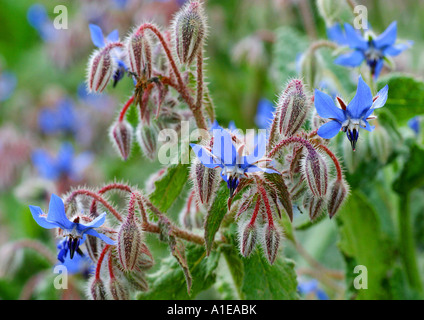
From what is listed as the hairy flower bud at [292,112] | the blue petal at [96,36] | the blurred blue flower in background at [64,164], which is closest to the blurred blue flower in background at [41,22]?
the blurred blue flower in background at [64,164]

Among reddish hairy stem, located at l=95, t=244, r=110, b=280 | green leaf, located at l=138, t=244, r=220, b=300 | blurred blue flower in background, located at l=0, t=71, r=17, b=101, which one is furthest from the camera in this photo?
blurred blue flower in background, located at l=0, t=71, r=17, b=101

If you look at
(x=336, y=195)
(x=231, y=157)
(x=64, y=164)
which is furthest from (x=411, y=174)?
(x=64, y=164)

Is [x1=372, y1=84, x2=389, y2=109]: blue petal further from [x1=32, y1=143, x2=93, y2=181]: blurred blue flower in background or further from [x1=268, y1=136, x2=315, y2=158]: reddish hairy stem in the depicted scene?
[x1=32, y1=143, x2=93, y2=181]: blurred blue flower in background

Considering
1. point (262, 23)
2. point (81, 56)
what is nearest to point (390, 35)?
point (262, 23)

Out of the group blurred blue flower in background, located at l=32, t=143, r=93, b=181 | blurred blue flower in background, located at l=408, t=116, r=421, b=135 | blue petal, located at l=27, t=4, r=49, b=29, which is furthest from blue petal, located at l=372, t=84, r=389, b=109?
blue petal, located at l=27, t=4, r=49, b=29
